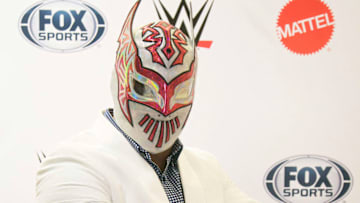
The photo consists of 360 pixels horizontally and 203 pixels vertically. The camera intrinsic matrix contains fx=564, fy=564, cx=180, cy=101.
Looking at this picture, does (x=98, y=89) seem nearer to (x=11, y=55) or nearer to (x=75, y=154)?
(x=11, y=55)

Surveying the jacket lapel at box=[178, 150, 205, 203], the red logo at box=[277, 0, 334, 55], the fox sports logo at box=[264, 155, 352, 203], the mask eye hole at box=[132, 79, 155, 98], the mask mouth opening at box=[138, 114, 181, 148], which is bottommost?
the fox sports logo at box=[264, 155, 352, 203]

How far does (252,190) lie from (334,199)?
39cm

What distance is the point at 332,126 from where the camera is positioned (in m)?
2.62

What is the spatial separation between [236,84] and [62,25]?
2.72 feet

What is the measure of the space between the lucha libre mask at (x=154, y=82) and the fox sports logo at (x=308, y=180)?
4.24 feet

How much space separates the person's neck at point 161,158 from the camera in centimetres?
145

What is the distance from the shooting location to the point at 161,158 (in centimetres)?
146

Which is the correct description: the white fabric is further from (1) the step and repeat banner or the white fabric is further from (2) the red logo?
(2) the red logo

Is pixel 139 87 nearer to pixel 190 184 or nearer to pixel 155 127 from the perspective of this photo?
pixel 155 127

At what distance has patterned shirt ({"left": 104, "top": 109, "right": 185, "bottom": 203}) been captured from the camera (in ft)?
4.54

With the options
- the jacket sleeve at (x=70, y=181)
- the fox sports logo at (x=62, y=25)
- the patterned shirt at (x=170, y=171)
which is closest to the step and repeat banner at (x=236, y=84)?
the fox sports logo at (x=62, y=25)

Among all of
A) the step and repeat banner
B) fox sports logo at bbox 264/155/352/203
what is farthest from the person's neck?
fox sports logo at bbox 264/155/352/203

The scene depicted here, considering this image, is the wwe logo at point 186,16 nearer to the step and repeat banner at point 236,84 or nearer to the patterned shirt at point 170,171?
the step and repeat banner at point 236,84

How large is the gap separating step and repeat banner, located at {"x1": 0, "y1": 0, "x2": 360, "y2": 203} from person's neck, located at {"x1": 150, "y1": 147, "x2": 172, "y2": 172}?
1.07m
